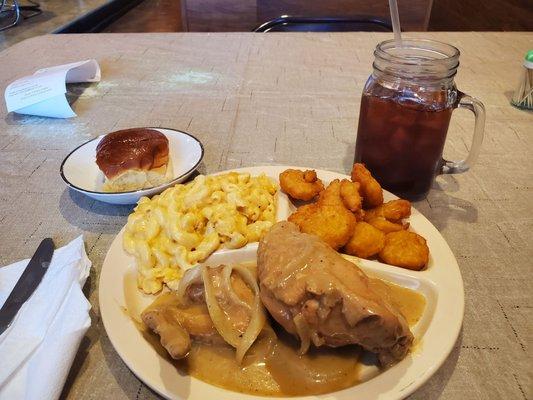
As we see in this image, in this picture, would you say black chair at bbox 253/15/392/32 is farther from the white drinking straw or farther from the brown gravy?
the brown gravy

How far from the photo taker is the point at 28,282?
100 centimetres

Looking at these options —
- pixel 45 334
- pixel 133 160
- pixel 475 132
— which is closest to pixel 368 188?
pixel 475 132

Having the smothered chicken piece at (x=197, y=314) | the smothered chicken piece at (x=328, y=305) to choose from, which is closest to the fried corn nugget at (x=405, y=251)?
the smothered chicken piece at (x=328, y=305)

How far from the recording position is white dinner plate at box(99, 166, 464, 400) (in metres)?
0.74

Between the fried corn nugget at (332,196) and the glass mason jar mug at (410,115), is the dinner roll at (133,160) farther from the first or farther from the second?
the glass mason jar mug at (410,115)

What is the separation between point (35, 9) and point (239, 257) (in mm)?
5195

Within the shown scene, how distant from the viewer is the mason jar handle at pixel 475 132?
4.03ft

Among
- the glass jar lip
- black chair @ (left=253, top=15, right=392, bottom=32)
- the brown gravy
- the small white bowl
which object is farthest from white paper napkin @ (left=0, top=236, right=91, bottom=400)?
black chair @ (left=253, top=15, right=392, bottom=32)

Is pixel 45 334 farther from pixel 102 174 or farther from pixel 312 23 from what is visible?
pixel 312 23

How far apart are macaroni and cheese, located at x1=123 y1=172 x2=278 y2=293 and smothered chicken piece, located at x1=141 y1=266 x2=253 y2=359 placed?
12 centimetres

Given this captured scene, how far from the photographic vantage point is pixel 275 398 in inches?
29.2

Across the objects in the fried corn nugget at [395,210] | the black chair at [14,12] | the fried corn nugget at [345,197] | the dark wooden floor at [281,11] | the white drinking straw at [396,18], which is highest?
the white drinking straw at [396,18]

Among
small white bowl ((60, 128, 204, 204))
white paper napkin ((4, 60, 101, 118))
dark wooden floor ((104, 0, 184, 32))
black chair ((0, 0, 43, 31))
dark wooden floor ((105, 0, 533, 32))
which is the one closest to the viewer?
small white bowl ((60, 128, 204, 204))

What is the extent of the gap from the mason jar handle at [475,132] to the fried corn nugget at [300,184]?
1.36ft
